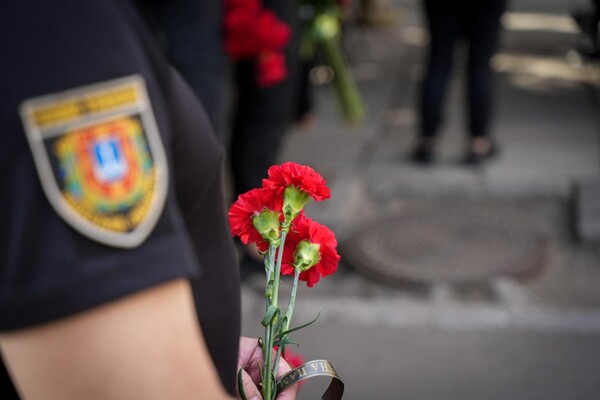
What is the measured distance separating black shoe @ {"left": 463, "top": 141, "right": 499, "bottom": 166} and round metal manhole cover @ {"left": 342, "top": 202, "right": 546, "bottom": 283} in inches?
22.6

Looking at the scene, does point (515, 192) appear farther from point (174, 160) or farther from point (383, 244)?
point (174, 160)

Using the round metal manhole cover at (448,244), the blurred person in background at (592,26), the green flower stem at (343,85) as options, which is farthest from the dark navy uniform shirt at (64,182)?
the green flower stem at (343,85)

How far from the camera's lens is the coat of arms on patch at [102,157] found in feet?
2.35

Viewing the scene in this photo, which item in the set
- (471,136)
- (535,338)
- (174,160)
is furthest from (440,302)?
(174,160)

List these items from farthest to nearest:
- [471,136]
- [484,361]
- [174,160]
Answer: [471,136]
[484,361]
[174,160]

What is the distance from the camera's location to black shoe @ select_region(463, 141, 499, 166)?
5.38 m

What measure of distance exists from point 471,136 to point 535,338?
82.4 inches

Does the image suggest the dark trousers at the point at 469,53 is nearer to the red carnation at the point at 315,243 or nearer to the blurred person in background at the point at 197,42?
the blurred person in background at the point at 197,42

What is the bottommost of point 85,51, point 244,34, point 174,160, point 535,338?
point 535,338

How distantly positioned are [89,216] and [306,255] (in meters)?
0.43

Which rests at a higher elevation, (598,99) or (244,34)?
(244,34)

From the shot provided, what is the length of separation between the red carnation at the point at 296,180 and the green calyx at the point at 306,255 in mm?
64

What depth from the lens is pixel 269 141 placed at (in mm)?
3912

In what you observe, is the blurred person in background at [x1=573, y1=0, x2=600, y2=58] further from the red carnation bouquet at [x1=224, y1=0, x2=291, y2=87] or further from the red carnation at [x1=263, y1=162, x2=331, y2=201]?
the red carnation at [x1=263, y1=162, x2=331, y2=201]
